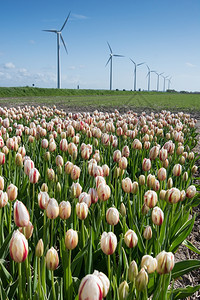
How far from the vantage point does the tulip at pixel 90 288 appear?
3.30 feet

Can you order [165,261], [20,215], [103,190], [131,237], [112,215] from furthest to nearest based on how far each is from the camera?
[103,190] < [112,215] < [131,237] < [20,215] < [165,261]

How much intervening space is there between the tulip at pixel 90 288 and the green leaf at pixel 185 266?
1.40 meters

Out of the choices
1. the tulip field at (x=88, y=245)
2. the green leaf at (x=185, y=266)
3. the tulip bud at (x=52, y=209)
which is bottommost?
the green leaf at (x=185, y=266)

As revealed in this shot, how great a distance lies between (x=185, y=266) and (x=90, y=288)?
1531 millimetres

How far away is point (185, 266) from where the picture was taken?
2.31 m

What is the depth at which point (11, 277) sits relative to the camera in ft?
6.12

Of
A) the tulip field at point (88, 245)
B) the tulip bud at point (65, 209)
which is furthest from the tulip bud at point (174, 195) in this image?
the tulip bud at point (65, 209)

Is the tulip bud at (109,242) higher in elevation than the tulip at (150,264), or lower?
higher

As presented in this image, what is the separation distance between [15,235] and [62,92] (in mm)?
41935

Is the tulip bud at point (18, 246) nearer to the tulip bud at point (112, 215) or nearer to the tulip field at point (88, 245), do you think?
the tulip field at point (88, 245)

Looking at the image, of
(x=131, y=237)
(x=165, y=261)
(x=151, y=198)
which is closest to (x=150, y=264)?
(x=165, y=261)

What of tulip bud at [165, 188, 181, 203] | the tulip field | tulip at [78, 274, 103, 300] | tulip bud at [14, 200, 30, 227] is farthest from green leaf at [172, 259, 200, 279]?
tulip at [78, 274, 103, 300]

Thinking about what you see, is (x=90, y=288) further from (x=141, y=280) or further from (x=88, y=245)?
(x=88, y=245)

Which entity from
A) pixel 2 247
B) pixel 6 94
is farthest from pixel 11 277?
pixel 6 94
